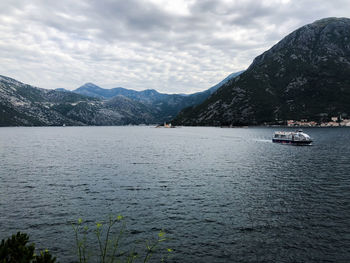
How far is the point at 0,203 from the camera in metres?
39.3

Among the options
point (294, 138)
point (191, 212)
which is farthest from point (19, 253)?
point (294, 138)

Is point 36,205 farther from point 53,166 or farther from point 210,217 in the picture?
point 53,166

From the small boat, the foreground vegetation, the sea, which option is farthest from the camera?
the small boat

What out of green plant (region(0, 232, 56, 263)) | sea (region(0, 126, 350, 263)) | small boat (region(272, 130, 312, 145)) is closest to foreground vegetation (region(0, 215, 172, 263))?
green plant (region(0, 232, 56, 263))

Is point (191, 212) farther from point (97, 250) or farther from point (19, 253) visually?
point (19, 253)

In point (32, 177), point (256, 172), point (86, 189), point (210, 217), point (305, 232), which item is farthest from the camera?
point (256, 172)

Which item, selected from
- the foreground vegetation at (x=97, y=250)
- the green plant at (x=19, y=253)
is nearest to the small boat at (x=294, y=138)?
the foreground vegetation at (x=97, y=250)

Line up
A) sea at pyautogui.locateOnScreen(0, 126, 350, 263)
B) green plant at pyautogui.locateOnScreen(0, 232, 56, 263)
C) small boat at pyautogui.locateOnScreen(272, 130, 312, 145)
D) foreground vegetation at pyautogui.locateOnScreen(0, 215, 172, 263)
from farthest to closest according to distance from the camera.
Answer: small boat at pyautogui.locateOnScreen(272, 130, 312, 145) < sea at pyautogui.locateOnScreen(0, 126, 350, 263) < foreground vegetation at pyautogui.locateOnScreen(0, 215, 172, 263) < green plant at pyautogui.locateOnScreen(0, 232, 56, 263)

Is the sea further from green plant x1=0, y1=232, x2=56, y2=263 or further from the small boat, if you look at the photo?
the small boat

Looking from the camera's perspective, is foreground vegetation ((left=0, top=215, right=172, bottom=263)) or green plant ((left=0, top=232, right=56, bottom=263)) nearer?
green plant ((left=0, top=232, right=56, bottom=263))

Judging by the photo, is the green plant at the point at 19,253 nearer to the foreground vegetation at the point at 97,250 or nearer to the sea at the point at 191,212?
the foreground vegetation at the point at 97,250

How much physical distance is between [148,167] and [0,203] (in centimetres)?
3991

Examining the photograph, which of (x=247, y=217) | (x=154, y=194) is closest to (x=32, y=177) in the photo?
(x=154, y=194)

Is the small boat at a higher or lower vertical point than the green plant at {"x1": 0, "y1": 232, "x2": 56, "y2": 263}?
lower
